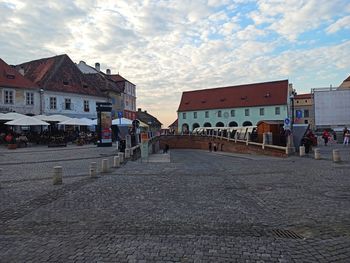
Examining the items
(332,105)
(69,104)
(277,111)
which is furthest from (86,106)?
(277,111)

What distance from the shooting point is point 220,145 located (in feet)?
137

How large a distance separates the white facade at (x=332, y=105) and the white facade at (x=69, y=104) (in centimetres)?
3111

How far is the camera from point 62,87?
4528 centimetres

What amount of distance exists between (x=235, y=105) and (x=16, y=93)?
166 ft

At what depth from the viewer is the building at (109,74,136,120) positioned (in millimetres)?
70050

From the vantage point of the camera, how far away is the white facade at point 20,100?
37.6 m

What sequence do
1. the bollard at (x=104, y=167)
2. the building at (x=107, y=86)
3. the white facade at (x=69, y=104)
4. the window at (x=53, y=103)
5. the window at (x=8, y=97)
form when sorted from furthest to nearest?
the building at (x=107, y=86) → the window at (x=53, y=103) → the white facade at (x=69, y=104) → the window at (x=8, y=97) → the bollard at (x=104, y=167)

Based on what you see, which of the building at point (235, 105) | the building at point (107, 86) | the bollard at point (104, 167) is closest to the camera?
the bollard at point (104, 167)

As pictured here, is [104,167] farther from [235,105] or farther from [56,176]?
[235,105]

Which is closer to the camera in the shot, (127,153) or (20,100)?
(127,153)

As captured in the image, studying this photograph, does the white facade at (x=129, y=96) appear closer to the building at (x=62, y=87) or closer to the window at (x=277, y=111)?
the building at (x=62, y=87)

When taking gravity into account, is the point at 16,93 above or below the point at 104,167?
above

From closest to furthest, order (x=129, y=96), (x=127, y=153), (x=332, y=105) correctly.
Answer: (x=127, y=153), (x=332, y=105), (x=129, y=96)

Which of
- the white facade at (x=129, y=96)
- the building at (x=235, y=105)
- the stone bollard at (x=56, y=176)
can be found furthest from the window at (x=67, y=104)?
the building at (x=235, y=105)
